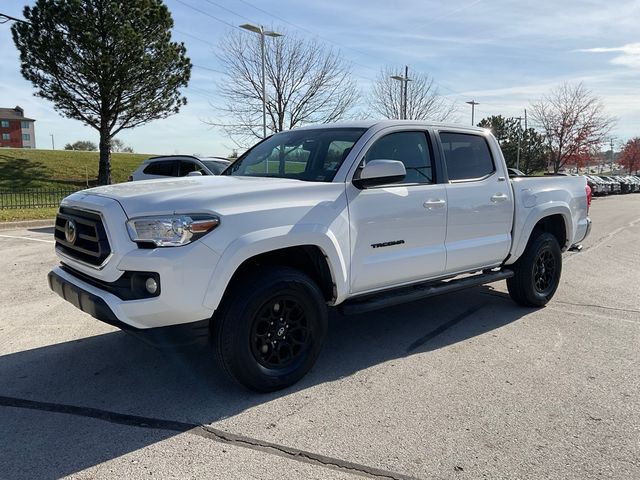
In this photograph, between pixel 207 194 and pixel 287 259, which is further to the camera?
pixel 287 259

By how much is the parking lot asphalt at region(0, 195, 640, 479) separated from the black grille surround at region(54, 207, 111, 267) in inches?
38.3

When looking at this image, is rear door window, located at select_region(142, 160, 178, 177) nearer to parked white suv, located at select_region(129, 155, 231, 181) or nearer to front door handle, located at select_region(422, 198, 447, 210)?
parked white suv, located at select_region(129, 155, 231, 181)

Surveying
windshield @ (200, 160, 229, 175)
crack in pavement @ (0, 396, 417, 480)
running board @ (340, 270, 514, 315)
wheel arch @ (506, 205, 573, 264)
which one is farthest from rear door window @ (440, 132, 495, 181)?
windshield @ (200, 160, 229, 175)

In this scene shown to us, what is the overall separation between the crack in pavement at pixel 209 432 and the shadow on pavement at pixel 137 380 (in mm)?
57

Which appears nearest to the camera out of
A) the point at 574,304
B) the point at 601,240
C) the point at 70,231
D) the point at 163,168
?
the point at 70,231

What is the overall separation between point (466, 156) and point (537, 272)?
5.56ft

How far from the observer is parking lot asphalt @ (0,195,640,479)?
2.91m

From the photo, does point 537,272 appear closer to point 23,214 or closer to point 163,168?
point 163,168

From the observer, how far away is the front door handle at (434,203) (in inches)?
181

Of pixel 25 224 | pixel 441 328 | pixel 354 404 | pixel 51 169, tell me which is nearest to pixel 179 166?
pixel 25 224

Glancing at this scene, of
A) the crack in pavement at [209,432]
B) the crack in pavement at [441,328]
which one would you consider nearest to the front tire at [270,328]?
the crack in pavement at [209,432]

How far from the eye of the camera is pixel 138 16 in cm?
2338

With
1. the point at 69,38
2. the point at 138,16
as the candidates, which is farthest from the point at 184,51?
the point at 69,38

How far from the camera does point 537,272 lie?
598 cm
